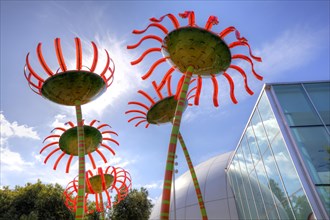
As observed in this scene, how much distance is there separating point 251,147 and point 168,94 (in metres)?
10.2

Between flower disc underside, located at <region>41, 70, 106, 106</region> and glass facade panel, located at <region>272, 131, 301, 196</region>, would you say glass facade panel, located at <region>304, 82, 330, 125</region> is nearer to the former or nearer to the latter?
glass facade panel, located at <region>272, 131, 301, 196</region>

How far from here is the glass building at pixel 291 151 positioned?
9.20m

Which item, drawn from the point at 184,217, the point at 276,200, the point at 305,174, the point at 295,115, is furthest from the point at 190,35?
the point at 184,217

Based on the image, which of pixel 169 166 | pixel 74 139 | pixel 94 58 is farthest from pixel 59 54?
pixel 169 166

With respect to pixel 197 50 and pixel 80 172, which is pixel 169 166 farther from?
pixel 197 50

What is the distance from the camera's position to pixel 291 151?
32.6 ft

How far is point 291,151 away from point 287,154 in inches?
12.2

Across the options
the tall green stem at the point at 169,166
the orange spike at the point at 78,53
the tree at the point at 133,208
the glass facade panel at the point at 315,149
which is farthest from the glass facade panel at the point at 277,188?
the tree at the point at 133,208

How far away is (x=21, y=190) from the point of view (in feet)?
82.6

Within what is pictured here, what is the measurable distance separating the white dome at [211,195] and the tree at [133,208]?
234 centimetres

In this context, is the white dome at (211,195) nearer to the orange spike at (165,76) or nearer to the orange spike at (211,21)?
the orange spike at (165,76)

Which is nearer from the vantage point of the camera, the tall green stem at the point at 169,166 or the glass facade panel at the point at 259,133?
the tall green stem at the point at 169,166

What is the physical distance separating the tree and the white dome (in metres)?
2.34

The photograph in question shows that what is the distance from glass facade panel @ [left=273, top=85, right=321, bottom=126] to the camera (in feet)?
35.7
